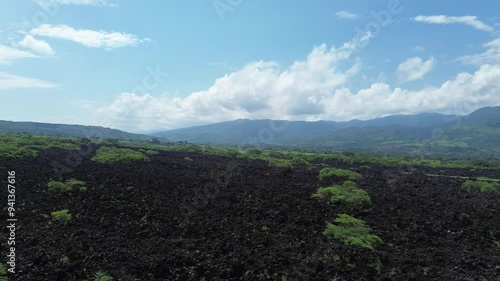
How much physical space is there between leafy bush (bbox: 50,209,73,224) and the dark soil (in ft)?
1.18

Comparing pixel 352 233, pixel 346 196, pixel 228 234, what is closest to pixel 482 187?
pixel 346 196

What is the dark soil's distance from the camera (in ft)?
49.3

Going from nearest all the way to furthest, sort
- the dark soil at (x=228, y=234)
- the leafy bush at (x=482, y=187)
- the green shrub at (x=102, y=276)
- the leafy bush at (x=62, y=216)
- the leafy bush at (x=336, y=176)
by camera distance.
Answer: the green shrub at (x=102, y=276), the dark soil at (x=228, y=234), the leafy bush at (x=62, y=216), the leafy bush at (x=482, y=187), the leafy bush at (x=336, y=176)

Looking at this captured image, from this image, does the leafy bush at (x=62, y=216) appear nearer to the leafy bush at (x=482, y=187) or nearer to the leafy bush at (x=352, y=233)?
the leafy bush at (x=352, y=233)

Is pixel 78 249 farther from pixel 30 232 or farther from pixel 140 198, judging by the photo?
pixel 140 198

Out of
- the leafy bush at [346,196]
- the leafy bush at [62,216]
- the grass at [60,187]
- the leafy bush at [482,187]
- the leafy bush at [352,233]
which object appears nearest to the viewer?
the leafy bush at [352,233]

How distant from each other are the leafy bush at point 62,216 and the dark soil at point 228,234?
36 cm

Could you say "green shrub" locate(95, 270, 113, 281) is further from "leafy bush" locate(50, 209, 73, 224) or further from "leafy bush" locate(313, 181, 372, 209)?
"leafy bush" locate(313, 181, 372, 209)

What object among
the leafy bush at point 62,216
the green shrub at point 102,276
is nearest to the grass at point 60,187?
the leafy bush at point 62,216

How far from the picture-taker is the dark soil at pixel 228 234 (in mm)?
15039

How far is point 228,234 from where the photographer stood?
64.6 ft

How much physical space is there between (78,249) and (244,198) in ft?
47.8

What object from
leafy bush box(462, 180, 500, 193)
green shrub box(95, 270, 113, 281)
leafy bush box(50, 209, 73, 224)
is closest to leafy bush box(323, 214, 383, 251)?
green shrub box(95, 270, 113, 281)

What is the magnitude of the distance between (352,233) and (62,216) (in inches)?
628
